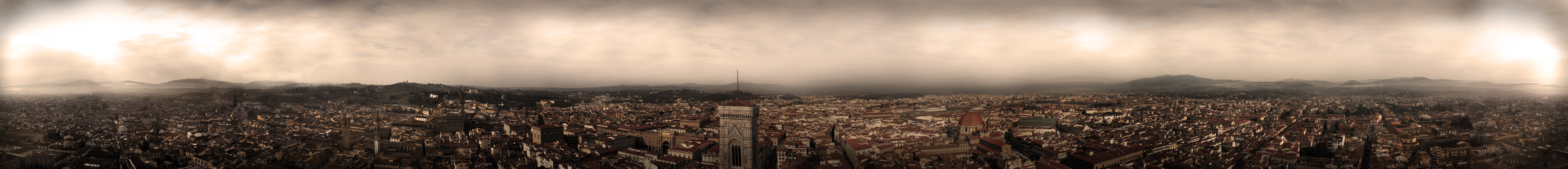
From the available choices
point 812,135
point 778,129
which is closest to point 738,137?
point 812,135

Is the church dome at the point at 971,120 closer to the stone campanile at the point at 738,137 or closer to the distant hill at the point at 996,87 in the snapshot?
the distant hill at the point at 996,87

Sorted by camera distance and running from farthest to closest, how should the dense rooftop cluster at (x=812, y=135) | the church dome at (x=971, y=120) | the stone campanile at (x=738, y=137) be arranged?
1. the church dome at (x=971, y=120)
2. the stone campanile at (x=738, y=137)
3. the dense rooftop cluster at (x=812, y=135)

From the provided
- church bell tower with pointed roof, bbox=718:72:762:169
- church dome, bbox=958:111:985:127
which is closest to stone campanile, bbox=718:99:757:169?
church bell tower with pointed roof, bbox=718:72:762:169

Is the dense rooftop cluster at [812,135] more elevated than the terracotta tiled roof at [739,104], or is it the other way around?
the terracotta tiled roof at [739,104]

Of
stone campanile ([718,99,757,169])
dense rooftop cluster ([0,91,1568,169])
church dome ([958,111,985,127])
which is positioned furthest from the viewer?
church dome ([958,111,985,127])

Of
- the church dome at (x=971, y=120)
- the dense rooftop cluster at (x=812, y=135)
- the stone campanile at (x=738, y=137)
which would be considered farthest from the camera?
the church dome at (x=971, y=120)

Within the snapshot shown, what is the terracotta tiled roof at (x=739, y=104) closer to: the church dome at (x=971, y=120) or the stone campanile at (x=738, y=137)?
Answer: the stone campanile at (x=738, y=137)

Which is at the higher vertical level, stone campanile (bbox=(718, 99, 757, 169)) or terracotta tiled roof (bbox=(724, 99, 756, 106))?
terracotta tiled roof (bbox=(724, 99, 756, 106))

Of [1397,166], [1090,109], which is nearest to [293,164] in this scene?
[1397,166]

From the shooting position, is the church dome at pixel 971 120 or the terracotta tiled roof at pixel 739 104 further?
the church dome at pixel 971 120

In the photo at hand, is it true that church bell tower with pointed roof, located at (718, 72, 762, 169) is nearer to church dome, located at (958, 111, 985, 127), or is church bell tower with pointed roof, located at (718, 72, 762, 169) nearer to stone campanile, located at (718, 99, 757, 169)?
stone campanile, located at (718, 99, 757, 169)

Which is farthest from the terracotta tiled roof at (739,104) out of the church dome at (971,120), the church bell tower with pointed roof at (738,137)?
the church dome at (971,120)

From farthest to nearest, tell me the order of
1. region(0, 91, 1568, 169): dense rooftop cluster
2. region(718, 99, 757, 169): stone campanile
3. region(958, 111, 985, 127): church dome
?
region(958, 111, 985, 127): church dome → region(718, 99, 757, 169): stone campanile → region(0, 91, 1568, 169): dense rooftop cluster
